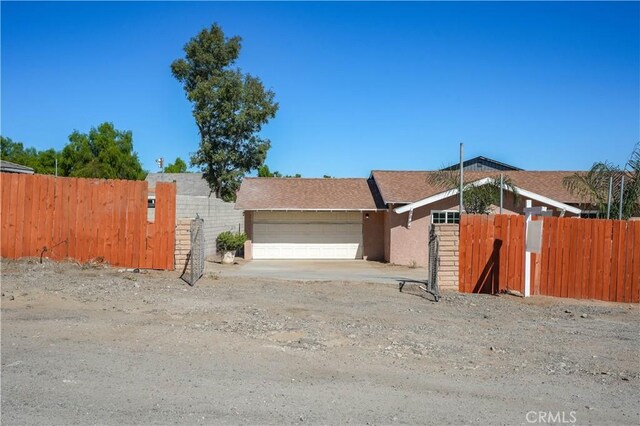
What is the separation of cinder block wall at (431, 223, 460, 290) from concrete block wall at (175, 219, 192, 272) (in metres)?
6.20

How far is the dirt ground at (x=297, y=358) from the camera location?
5.37m

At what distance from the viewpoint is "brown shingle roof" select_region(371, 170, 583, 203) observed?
81.6ft

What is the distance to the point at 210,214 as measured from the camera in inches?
929

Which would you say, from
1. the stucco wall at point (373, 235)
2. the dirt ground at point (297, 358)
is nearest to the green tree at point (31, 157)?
the stucco wall at point (373, 235)

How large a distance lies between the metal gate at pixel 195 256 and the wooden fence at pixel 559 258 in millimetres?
6474

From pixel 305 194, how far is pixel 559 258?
15804 millimetres

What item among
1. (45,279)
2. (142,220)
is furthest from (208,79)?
(45,279)

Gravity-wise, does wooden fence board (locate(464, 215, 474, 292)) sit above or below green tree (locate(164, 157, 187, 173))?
below

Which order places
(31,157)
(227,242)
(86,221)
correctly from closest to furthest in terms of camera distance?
(86,221) < (227,242) < (31,157)

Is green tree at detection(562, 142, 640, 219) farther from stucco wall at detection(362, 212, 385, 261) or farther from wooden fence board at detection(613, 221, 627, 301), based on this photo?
stucco wall at detection(362, 212, 385, 261)

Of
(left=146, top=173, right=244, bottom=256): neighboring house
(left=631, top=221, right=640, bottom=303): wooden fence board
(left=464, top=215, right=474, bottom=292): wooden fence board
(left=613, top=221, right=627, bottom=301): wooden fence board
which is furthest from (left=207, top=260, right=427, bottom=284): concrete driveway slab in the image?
(left=631, top=221, right=640, bottom=303): wooden fence board

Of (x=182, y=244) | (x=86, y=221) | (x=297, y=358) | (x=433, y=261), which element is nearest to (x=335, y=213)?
(x=182, y=244)

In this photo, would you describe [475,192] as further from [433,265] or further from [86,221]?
[86,221]

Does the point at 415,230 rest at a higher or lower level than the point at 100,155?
lower
